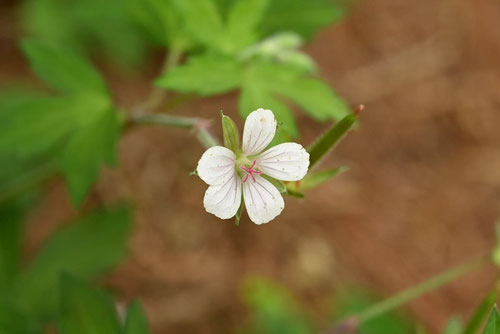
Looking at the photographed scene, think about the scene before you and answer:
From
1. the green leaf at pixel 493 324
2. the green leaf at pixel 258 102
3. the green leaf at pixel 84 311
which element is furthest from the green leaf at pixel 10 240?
the green leaf at pixel 493 324

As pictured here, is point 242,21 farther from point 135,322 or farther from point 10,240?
point 10,240

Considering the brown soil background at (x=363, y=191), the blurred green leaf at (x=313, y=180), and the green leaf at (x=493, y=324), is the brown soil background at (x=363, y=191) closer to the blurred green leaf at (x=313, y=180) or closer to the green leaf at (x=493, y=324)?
the blurred green leaf at (x=313, y=180)

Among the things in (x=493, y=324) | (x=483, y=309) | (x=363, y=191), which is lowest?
(x=493, y=324)

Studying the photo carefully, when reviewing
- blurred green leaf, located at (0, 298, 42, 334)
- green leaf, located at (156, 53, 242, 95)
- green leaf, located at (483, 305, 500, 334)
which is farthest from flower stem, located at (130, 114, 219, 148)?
green leaf, located at (483, 305, 500, 334)

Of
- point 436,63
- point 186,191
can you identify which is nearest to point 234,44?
point 186,191

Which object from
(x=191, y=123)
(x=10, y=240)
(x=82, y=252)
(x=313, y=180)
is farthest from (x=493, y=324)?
(x=10, y=240)
